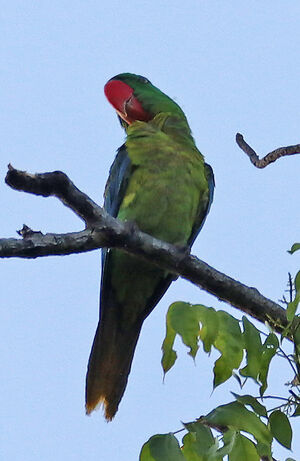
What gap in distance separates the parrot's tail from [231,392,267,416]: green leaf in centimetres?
180

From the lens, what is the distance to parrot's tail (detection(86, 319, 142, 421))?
13.4 feet

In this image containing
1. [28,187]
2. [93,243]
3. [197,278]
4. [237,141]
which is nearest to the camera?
[28,187]

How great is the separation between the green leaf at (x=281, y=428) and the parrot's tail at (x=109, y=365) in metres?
1.84

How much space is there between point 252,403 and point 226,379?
0.13 metres

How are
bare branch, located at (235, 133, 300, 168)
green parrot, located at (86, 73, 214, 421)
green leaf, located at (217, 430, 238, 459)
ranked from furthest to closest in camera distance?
green parrot, located at (86, 73, 214, 421)
bare branch, located at (235, 133, 300, 168)
green leaf, located at (217, 430, 238, 459)

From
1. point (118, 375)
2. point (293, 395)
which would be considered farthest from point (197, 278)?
point (293, 395)

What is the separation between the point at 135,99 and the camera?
210 inches

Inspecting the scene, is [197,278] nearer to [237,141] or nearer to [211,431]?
[237,141]

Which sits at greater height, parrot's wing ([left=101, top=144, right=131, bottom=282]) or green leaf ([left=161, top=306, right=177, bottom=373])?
parrot's wing ([left=101, top=144, right=131, bottom=282])

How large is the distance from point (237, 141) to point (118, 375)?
4.74 ft

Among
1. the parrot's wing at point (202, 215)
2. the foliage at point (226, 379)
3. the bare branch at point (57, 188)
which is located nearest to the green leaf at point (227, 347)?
the foliage at point (226, 379)

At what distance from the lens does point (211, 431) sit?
2.29 m

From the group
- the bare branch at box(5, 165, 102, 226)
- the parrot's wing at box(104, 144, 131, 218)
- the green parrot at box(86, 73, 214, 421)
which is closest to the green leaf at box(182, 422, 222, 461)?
the bare branch at box(5, 165, 102, 226)

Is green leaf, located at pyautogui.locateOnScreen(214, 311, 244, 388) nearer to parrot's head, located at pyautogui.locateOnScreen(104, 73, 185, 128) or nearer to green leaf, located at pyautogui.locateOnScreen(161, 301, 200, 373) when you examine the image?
green leaf, located at pyautogui.locateOnScreen(161, 301, 200, 373)
